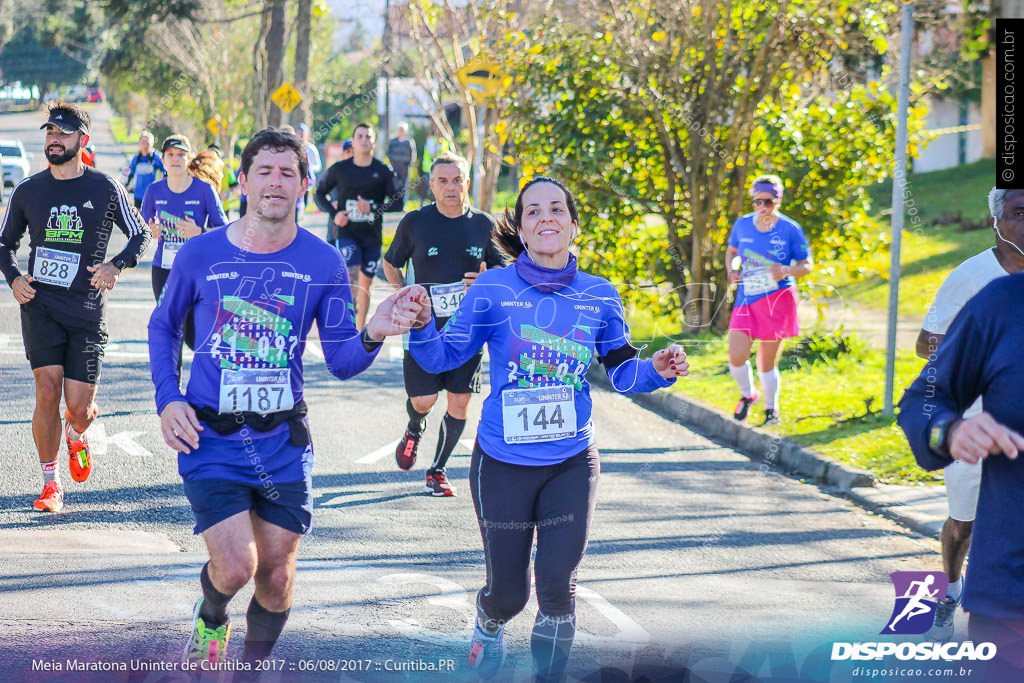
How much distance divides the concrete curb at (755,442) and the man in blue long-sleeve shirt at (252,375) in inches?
208

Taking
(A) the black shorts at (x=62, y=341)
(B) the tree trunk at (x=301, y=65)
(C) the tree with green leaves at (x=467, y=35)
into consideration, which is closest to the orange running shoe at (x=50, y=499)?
(A) the black shorts at (x=62, y=341)

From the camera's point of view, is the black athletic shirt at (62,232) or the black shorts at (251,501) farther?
the black athletic shirt at (62,232)

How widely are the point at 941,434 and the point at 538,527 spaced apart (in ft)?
5.61

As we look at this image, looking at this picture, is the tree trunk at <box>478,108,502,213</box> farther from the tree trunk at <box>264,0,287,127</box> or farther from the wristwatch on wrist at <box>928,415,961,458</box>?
the wristwatch on wrist at <box>928,415,961,458</box>

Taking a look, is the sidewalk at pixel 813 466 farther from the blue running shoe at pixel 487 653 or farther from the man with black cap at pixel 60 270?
the man with black cap at pixel 60 270

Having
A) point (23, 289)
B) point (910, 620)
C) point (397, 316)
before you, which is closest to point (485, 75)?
point (23, 289)

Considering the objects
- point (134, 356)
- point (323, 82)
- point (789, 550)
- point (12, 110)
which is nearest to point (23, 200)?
point (789, 550)

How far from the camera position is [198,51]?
46719 millimetres

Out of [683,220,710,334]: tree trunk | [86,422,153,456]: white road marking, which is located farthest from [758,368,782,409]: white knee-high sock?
[86,422,153,456]: white road marking

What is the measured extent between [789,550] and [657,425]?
12.3 feet

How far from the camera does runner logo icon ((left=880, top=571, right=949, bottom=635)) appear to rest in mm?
5523

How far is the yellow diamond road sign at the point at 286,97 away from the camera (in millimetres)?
21406

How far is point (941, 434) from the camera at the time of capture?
9.75 feet

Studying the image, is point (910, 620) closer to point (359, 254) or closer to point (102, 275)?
point (102, 275)
